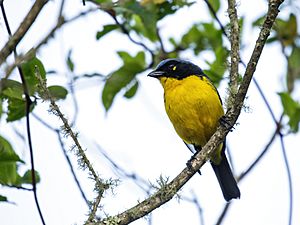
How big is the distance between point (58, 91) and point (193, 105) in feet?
5.49

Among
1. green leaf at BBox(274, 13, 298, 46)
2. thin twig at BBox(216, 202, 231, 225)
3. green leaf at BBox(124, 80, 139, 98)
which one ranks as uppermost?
green leaf at BBox(274, 13, 298, 46)

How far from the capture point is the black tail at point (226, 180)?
5.23 meters

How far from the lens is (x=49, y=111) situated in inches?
118

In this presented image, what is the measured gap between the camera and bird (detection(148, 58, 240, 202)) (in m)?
4.96

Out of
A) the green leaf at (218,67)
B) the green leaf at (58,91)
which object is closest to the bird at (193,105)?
the green leaf at (218,67)

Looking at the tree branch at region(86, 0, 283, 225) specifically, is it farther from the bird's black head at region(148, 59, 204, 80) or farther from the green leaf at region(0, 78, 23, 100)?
the bird's black head at region(148, 59, 204, 80)

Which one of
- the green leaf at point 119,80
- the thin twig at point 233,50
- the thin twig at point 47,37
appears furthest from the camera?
the green leaf at point 119,80

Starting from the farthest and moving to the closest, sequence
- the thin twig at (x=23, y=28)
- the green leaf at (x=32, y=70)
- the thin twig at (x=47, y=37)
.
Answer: the green leaf at (x=32, y=70) < the thin twig at (x=23, y=28) < the thin twig at (x=47, y=37)

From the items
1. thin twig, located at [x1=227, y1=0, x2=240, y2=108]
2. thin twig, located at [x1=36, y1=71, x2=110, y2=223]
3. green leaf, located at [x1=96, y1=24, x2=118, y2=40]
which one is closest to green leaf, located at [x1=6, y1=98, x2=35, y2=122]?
thin twig, located at [x1=36, y1=71, x2=110, y2=223]

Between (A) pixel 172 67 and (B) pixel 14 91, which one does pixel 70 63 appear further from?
(A) pixel 172 67

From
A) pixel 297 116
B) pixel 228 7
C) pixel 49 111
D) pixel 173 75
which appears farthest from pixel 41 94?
pixel 173 75

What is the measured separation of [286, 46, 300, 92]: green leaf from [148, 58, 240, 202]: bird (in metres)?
0.62

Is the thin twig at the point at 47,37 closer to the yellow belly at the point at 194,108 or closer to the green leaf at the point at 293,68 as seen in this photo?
the green leaf at the point at 293,68

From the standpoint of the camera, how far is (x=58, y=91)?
3607 mm
